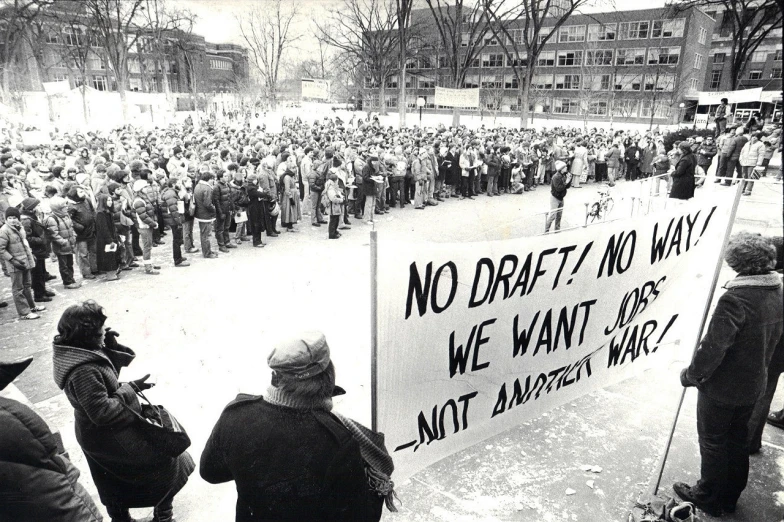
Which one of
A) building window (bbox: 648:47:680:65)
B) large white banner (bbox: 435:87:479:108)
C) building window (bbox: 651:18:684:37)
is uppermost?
building window (bbox: 651:18:684:37)

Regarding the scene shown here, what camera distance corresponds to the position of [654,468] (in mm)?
3939

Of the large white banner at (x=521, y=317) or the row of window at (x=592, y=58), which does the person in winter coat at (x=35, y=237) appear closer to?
the large white banner at (x=521, y=317)

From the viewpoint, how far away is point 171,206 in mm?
9289

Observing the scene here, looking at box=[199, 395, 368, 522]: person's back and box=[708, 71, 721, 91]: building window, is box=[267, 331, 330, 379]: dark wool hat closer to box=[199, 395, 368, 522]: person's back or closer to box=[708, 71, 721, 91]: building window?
box=[199, 395, 368, 522]: person's back

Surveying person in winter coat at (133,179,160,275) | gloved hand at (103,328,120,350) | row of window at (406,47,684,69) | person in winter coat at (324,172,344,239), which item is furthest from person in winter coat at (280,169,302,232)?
row of window at (406,47,684,69)

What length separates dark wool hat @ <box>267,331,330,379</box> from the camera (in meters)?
1.85

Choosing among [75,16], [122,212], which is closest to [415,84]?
[75,16]

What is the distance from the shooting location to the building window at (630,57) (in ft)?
203

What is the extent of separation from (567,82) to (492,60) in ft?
39.6

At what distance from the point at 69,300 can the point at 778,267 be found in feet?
30.2

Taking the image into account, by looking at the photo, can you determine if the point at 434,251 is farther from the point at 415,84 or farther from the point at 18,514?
the point at 415,84

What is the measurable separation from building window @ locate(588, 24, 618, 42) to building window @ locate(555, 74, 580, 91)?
191 inches

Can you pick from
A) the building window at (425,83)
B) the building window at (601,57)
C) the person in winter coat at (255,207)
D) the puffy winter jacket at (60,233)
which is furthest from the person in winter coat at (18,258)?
the building window at (425,83)

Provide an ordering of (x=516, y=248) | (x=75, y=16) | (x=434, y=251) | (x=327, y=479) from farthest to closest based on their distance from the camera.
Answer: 1. (x=75, y=16)
2. (x=516, y=248)
3. (x=434, y=251)
4. (x=327, y=479)
